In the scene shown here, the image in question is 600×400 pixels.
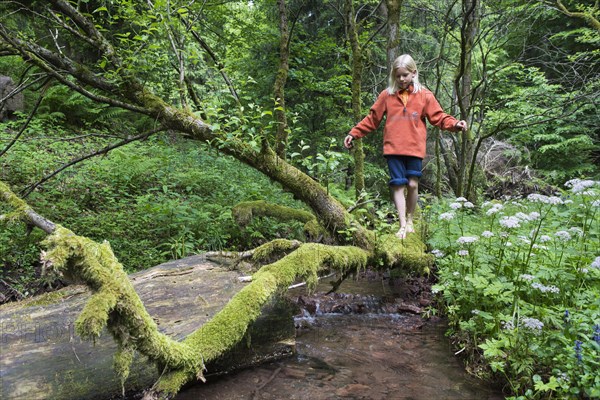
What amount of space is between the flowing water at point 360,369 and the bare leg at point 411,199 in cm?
129

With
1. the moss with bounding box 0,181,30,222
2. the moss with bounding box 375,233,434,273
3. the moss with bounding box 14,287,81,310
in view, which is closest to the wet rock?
the moss with bounding box 375,233,434,273

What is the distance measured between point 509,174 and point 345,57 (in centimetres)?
718

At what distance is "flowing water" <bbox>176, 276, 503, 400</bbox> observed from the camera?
2.90m

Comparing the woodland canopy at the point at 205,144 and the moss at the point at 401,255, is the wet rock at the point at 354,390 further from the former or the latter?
the moss at the point at 401,255

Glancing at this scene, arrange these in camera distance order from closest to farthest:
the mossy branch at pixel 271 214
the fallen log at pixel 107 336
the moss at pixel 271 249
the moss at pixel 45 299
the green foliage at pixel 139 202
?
the fallen log at pixel 107 336 → the moss at pixel 45 299 → the moss at pixel 271 249 → the green foliage at pixel 139 202 → the mossy branch at pixel 271 214

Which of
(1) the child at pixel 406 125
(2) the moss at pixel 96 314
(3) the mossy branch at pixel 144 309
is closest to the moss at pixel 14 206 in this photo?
(3) the mossy branch at pixel 144 309

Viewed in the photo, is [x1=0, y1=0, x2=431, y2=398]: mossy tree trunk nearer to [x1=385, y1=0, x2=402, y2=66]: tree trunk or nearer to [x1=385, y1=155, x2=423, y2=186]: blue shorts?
[x1=385, y1=155, x2=423, y2=186]: blue shorts

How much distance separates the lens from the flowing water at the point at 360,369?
9.53ft

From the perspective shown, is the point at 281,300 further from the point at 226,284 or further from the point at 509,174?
the point at 509,174

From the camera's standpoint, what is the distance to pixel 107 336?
277 cm

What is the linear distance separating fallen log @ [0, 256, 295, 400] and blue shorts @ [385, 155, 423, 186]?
7.28 ft

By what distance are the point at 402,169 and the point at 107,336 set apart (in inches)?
147

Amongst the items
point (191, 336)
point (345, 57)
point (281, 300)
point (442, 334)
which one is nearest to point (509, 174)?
point (345, 57)

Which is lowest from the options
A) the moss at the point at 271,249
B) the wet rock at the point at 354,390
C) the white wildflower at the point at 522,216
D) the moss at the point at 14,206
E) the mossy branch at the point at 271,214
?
the wet rock at the point at 354,390
